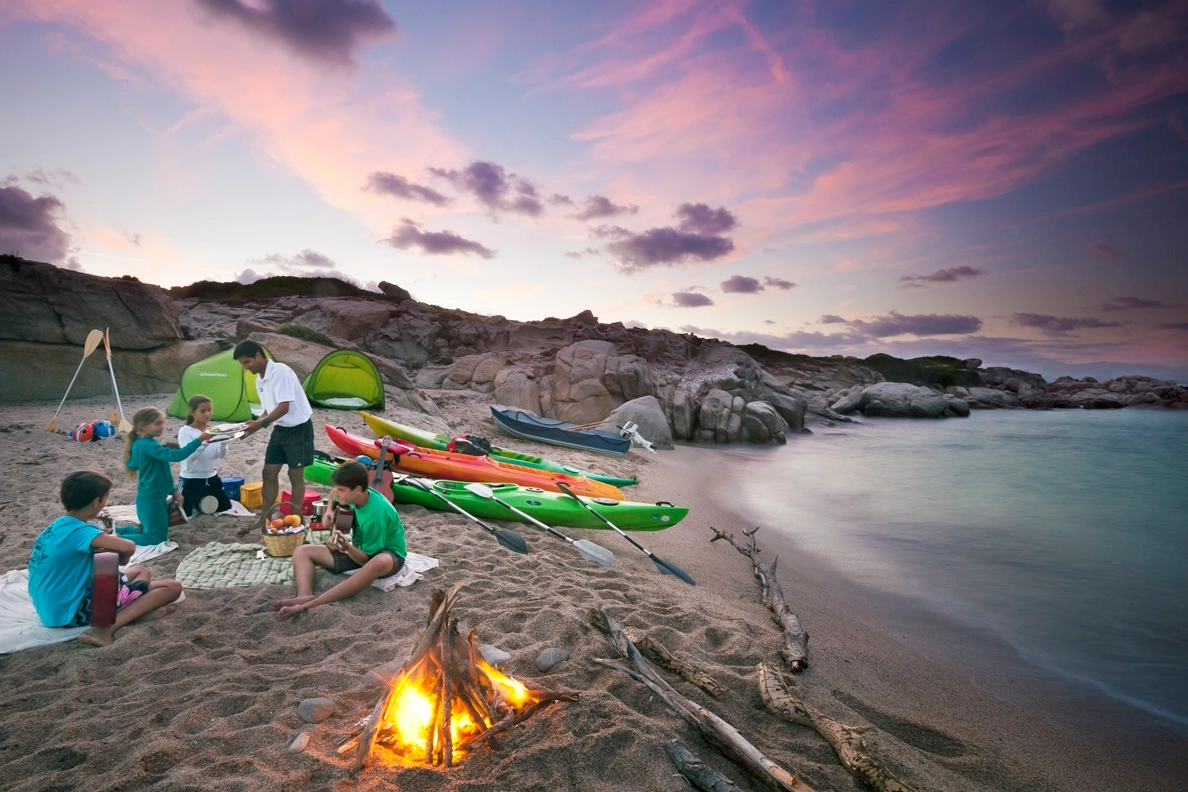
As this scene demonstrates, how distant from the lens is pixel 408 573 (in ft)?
15.7

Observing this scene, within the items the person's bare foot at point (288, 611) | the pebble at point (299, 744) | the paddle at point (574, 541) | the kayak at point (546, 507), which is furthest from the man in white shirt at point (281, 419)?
the pebble at point (299, 744)

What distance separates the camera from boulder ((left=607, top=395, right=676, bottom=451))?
682 inches

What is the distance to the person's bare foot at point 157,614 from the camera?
3841mm

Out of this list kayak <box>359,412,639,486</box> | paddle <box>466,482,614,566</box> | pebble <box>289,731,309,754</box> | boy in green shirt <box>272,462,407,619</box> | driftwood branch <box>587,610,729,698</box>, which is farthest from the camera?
kayak <box>359,412,639,486</box>

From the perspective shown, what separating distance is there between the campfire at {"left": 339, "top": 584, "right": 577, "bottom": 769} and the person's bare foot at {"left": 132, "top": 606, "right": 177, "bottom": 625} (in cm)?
221

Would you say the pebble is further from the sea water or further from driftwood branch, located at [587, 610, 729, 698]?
the sea water

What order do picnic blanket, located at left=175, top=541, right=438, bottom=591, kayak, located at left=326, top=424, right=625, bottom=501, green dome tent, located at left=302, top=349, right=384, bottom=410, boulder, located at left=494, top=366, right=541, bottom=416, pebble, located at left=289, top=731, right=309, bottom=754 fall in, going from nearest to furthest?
pebble, located at left=289, top=731, right=309, bottom=754, picnic blanket, located at left=175, top=541, right=438, bottom=591, kayak, located at left=326, top=424, right=625, bottom=501, green dome tent, located at left=302, top=349, right=384, bottom=410, boulder, located at left=494, top=366, right=541, bottom=416

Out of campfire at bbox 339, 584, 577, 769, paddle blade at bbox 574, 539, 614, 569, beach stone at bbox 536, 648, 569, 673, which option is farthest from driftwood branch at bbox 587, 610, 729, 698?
paddle blade at bbox 574, 539, 614, 569

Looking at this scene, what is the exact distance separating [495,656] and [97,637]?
2.59 m

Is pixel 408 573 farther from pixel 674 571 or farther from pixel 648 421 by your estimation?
pixel 648 421

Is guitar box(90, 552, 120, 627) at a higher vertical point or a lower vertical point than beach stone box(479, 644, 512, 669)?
higher

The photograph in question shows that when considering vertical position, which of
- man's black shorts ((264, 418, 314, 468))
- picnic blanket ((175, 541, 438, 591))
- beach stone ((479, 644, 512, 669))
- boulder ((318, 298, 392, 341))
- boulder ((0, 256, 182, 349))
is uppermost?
boulder ((318, 298, 392, 341))

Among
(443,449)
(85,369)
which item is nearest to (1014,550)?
(443,449)

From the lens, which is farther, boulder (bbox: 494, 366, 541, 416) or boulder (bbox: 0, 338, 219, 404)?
boulder (bbox: 494, 366, 541, 416)
